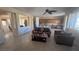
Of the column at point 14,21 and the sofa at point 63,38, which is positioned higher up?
the column at point 14,21

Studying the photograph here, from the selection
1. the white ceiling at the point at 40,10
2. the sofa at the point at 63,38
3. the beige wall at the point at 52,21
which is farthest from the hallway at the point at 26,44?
the white ceiling at the point at 40,10

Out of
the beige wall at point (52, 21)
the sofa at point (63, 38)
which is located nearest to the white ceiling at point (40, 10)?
the beige wall at point (52, 21)

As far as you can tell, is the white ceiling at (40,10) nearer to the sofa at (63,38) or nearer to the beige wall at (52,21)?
the beige wall at (52,21)

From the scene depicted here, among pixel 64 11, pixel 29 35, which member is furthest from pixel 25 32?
pixel 64 11

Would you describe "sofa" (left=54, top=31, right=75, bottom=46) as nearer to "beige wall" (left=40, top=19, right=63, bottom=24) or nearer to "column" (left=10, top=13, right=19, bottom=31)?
"beige wall" (left=40, top=19, right=63, bottom=24)

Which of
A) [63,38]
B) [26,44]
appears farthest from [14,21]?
[63,38]

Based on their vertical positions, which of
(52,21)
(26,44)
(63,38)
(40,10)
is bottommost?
(26,44)

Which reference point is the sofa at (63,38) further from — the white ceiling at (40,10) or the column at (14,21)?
the column at (14,21)

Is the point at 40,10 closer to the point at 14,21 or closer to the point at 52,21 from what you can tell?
the point at 52,21

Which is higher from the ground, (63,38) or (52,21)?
(52,21)

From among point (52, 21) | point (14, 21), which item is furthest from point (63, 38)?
point (14, 21)

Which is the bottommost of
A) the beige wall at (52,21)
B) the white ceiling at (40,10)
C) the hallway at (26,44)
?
the hallway at (26,44)

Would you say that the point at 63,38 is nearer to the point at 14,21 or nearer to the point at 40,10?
the point at 40,10
